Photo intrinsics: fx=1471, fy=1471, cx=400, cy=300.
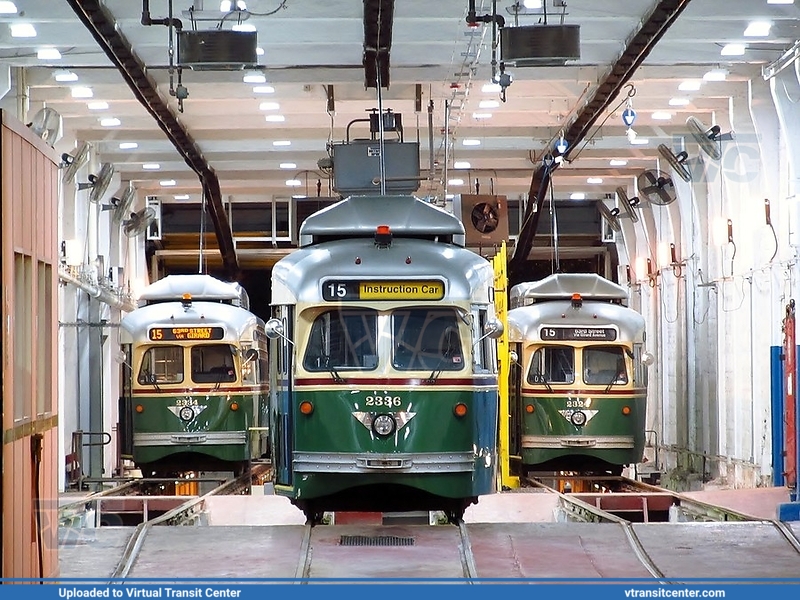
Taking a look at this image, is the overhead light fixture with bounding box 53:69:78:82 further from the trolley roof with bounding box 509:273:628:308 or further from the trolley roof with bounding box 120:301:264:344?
the trolley roof with bounding box 509:273:628:308

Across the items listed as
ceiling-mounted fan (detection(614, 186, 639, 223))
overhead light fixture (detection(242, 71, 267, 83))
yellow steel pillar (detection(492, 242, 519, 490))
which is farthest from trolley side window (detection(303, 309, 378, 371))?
ceiling-mounted fan (detection(614, 186, 639, 223))

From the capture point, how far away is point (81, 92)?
21781 mm

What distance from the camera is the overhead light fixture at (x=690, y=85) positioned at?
21.8 meters

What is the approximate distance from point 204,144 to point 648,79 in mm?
8787

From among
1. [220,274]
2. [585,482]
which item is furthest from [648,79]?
[220,274]

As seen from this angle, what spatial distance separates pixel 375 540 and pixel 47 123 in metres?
11.0

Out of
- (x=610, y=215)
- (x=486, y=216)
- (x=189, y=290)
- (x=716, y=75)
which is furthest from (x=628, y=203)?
(x=189, y=290)

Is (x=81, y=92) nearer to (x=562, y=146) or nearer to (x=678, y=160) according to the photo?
(x=562, y=146)

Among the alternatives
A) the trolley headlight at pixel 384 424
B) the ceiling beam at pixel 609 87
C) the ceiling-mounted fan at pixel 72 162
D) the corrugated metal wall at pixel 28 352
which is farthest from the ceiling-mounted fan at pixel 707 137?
the corrugated metal wall at pixel 28 352

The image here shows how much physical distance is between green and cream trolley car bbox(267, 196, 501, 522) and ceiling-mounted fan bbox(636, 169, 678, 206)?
1276cm

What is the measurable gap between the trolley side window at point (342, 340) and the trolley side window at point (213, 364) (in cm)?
824

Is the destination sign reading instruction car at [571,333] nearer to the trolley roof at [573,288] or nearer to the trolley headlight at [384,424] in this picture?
the trolley roof at [573,288]

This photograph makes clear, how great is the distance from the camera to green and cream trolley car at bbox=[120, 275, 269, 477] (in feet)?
71.7
